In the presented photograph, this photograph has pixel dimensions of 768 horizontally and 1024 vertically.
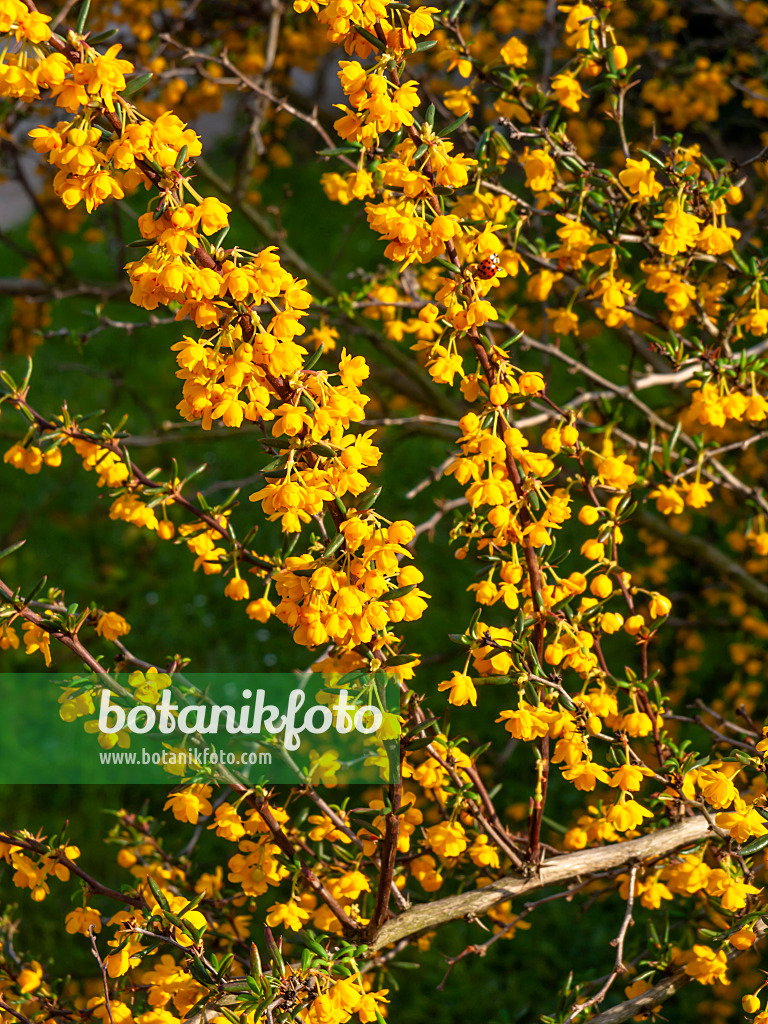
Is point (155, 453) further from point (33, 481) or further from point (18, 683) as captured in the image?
point (18, 683)

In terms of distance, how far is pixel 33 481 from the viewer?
19.7 feet

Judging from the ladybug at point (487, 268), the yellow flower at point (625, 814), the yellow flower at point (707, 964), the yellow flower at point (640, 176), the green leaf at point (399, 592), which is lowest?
the yellow flower at point (707, 964)

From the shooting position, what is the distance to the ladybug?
1479 millimetres

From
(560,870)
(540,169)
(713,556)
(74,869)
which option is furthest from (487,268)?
(713,556)

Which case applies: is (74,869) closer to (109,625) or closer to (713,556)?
(109,625)

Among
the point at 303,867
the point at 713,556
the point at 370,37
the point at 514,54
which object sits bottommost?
the point at 713,556

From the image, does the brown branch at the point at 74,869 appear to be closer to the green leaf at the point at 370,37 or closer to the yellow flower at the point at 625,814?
the yellow flower at the point at 625,814

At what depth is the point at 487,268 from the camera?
1479 millimetres

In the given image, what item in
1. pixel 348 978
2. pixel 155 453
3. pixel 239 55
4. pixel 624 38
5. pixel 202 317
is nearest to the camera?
pixel 202 317

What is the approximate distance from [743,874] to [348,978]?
74 cm

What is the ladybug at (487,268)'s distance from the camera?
1479 millimetres

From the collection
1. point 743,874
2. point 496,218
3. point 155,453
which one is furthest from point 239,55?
point 743,874

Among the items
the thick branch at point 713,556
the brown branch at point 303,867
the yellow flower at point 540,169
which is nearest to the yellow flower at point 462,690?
the brown branch at point 303,867

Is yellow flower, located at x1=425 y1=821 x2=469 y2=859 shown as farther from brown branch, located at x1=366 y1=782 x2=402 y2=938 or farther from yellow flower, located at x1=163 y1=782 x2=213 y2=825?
yellow flower, located at x1=163 y1=782 x2=213 y2=825
